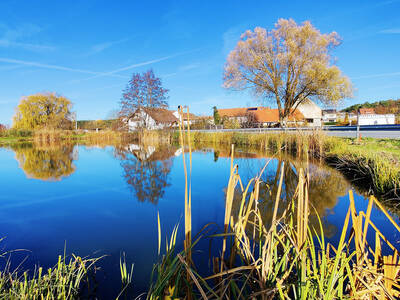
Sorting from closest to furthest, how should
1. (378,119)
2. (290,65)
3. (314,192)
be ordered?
1. (314,192)
2. (290,65)
3. (378,119)

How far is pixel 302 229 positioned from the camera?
150 centimetres

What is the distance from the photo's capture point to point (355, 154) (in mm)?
6855

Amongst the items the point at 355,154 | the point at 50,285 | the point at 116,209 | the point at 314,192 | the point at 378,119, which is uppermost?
the point at 378,119

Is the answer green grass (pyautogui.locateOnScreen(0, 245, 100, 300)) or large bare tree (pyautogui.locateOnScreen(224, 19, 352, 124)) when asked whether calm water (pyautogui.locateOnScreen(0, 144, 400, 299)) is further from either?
large bare tree (pyautogui.locateOnScreen(224, 19, 352, 124))

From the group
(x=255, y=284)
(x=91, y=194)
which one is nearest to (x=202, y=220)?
(x=255, y=284)

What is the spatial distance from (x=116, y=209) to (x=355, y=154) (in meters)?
6.63

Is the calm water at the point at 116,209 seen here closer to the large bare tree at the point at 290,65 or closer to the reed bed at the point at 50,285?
the reed bed at the point at 50,285

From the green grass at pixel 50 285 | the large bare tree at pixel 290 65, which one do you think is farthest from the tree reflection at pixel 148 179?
the large bare tree at pixel 290 65

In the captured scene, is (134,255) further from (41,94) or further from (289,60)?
(41,94)

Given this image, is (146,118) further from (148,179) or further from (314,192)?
(314,192)

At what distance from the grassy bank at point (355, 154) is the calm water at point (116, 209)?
43 centimetres

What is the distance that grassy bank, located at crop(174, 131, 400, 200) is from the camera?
4598mm

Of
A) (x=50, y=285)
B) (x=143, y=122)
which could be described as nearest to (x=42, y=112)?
(x=143, y=122)

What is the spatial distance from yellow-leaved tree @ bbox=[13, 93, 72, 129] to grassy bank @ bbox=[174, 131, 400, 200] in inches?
1176
